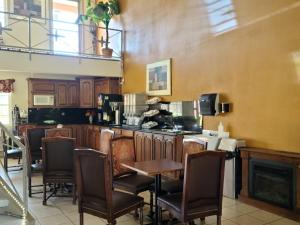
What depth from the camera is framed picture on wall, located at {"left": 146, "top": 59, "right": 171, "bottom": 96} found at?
603cm

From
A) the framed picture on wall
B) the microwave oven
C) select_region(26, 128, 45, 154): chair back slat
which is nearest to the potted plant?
the framed picture on wall

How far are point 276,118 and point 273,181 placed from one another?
0.84 m

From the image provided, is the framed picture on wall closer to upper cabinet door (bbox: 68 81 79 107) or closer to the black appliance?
the black appliance

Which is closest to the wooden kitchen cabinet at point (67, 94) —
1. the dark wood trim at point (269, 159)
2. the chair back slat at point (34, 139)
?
the chair back slat at point (34, 139)

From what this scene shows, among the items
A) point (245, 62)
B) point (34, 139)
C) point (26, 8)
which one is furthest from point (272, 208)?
point (26, 8)

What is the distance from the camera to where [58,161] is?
406 cm

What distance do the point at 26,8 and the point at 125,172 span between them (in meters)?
6.88

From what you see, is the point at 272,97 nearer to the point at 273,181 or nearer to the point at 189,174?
the point at 273,181

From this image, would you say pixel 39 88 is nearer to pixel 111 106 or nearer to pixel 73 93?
pixel 73 93

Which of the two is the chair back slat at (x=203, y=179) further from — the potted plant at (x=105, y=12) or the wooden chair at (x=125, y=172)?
the potted plant at (x=105, y=12)

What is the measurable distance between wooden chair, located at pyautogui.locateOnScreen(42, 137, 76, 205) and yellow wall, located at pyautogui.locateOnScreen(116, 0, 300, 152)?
2377 millimetres

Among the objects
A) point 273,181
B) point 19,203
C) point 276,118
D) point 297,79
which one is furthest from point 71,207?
point 297,79

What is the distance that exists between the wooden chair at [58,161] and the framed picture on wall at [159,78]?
2654 mm

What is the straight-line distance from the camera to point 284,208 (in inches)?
140
